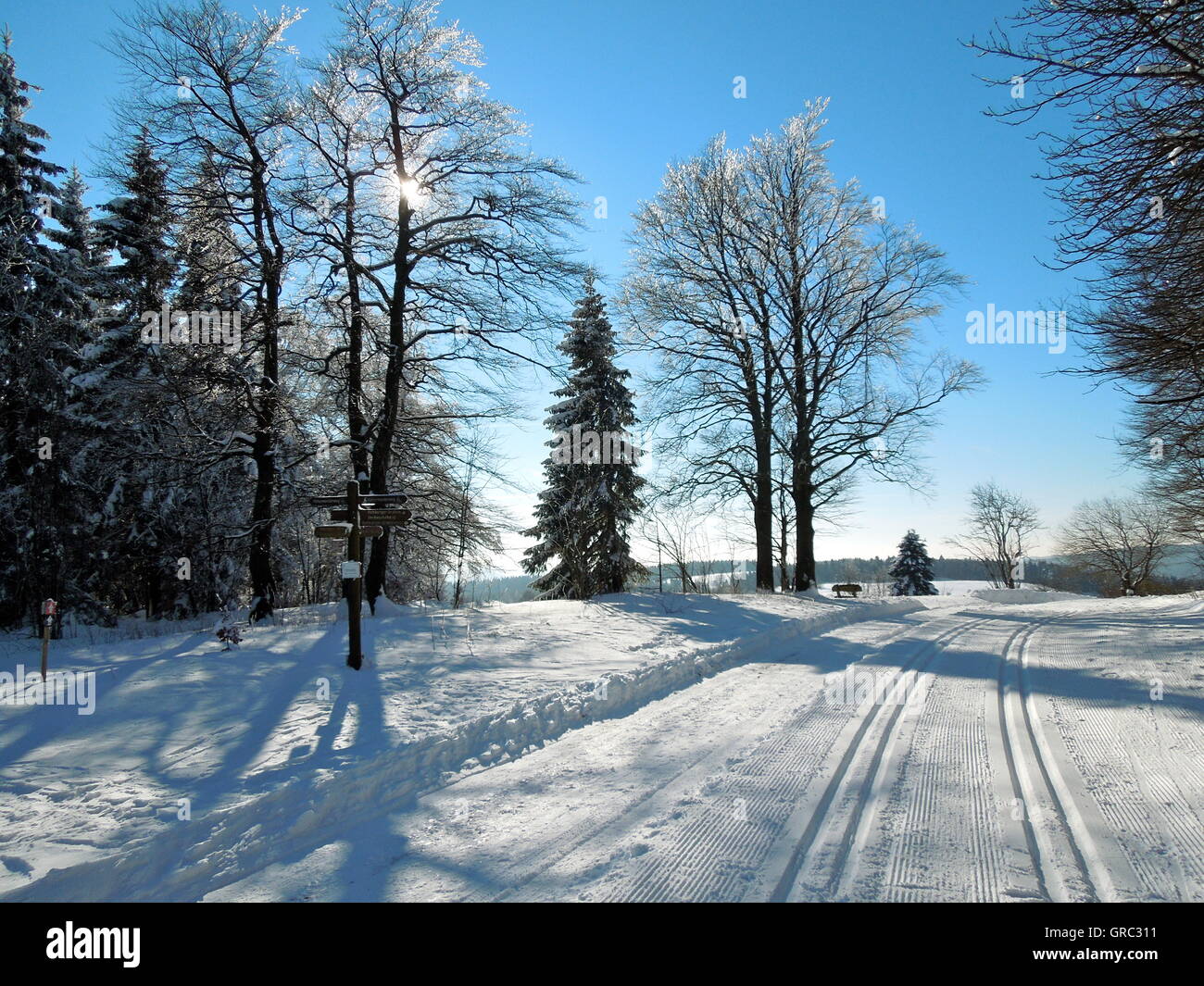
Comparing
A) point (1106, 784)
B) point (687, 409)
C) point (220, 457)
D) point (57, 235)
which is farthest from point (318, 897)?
point (57, 235)

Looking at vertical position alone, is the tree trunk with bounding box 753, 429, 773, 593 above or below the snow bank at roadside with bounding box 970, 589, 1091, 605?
above

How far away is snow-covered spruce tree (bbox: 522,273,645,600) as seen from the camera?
880 inches

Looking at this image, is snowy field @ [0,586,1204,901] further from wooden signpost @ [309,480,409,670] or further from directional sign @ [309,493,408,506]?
directional sign @ [309,493,408,506]

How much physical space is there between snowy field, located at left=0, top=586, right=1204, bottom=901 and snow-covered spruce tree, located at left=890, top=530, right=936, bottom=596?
3915 centimetres

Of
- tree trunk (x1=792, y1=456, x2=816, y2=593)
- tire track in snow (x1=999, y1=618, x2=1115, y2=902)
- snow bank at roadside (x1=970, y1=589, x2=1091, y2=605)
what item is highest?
tree trunk (x1=792, y1=456, x2=816, y2=593)

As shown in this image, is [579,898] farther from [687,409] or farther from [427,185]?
[687,409]

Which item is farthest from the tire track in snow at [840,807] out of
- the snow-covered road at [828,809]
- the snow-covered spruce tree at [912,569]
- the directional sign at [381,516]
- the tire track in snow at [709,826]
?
the snow-covered spruce tree at [912,569]

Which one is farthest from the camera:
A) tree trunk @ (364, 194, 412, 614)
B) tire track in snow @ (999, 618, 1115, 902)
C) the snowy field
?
tree trunk @ (364, 194, 412, 614)

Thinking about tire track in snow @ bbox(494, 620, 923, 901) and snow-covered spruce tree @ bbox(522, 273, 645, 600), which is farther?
snow-covered spruce tree @ bbox(522, 273, 645, 600)

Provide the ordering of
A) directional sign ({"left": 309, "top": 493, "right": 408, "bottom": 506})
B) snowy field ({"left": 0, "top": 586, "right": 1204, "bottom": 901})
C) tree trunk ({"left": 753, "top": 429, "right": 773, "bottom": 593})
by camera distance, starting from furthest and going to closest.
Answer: tree trunk ({"left": 753, "top": 429, "right": 773, "bottom": 593}) → directional sign ({"left": 309, "top": 493, "right": 408, "bottom": 506}) → snowy field ({"left": 0, "top": 586, "right": 1204, "bottom": 901})

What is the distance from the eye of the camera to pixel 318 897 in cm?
323

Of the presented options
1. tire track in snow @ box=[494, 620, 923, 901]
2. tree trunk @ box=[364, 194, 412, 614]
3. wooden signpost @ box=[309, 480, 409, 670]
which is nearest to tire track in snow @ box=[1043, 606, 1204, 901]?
tire track in snow @ box=[494, 620, 923, 901]

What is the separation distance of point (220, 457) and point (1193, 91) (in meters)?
16.6
